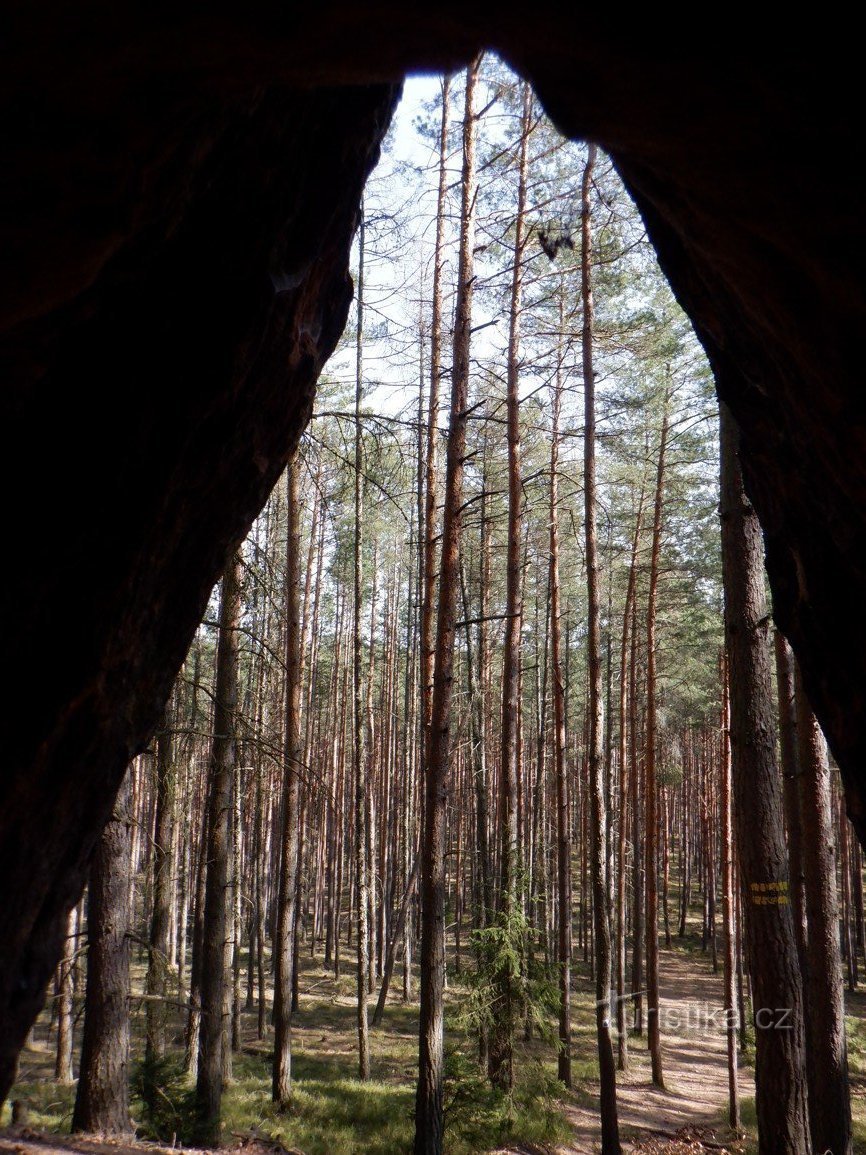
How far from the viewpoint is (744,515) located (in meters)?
7.06

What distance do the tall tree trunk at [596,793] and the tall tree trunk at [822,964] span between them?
250 cm

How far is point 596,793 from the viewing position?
1059cm

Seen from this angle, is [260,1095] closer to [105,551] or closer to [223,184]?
[105,551]

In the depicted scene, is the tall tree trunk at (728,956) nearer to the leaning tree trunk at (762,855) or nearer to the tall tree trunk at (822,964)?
the tall tree trunk at (822,964)

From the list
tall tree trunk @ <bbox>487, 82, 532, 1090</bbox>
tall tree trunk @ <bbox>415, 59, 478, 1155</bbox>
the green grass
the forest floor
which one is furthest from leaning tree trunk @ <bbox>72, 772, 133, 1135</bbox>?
tall tree trunk @ <bbox>487, 82, 532, 1090</bbox>

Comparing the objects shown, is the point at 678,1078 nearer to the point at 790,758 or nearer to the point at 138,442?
the point at 790,758

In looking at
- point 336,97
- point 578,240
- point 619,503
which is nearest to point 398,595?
point 619,503

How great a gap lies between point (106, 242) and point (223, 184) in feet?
3.85

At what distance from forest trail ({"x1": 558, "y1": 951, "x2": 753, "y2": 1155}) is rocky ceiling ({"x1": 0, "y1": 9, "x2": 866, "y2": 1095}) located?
419 inches

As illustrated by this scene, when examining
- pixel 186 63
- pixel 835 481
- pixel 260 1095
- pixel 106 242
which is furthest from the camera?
pixel 260 1095

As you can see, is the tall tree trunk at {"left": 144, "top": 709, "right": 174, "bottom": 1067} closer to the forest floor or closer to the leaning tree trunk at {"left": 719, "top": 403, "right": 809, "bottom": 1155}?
the forest floor

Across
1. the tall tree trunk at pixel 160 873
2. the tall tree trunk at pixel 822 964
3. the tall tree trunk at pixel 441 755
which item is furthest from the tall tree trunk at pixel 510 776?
the tall tree trunk at pixel 160 873

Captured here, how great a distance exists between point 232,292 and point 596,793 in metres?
8.52

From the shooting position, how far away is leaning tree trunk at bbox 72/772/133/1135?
6824 millimetres
